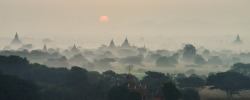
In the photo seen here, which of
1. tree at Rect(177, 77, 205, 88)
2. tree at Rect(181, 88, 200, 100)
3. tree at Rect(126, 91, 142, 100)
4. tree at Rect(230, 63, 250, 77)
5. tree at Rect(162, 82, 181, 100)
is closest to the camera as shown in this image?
tree at Rect(126, 91, 142, 100)

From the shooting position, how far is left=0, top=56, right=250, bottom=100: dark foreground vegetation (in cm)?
7729

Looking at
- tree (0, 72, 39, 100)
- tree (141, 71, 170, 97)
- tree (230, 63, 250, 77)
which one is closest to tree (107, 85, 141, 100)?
tree (141, 71, 170, 97)

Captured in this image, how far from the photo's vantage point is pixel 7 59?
343 ft

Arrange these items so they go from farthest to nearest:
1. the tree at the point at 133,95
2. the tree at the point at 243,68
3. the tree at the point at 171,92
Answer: the tree at the point at 243,68 < the tree at the point at 171,92 < the tree at the point at 133,95

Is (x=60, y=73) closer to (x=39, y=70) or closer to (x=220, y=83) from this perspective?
(x=39, y=70)

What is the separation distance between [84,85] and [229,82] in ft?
129

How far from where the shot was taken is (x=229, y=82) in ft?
302

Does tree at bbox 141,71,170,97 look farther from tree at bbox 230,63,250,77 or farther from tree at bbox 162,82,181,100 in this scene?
tree at bbox 230,63,250,77

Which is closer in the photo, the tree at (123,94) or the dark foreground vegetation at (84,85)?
the dark foreground vegetation at (84,85)

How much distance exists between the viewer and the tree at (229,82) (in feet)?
303

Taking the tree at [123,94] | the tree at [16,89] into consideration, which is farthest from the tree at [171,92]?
the tree at [16,89]

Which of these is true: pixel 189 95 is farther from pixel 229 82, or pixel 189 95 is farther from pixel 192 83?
pixel 229 82

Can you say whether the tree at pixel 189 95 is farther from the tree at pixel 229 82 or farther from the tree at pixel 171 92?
the tree at pixel 229 82

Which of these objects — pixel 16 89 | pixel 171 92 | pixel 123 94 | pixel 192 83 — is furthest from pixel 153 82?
pixel 16 89
